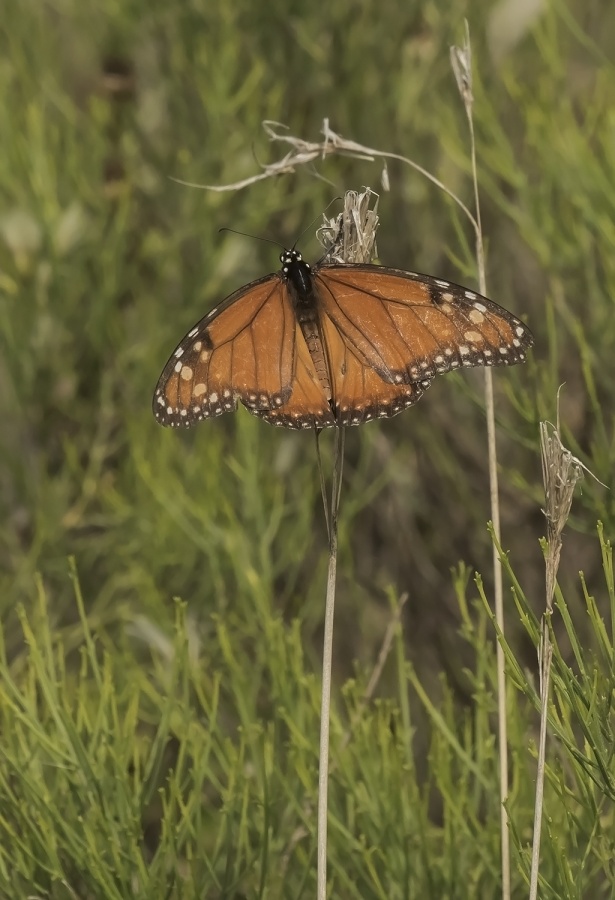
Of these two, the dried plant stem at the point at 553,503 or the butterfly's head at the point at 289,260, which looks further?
the butterfly's head at the point at 289,260

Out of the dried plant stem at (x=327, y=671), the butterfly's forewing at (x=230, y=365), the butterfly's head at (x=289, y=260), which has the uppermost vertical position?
the butterfly's head at (x=289, y=260)

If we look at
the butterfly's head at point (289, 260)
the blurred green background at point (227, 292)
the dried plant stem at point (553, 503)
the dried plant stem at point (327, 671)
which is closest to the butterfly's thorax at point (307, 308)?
the butterfly's head at point (289, 260)

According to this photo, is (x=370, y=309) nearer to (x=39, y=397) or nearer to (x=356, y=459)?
(x=39, y=397)

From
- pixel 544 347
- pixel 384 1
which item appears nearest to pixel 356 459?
pixel 544 347

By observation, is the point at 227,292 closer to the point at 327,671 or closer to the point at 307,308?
the point at 307,308

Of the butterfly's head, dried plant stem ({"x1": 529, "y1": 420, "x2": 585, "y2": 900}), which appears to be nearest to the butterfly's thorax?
the butterfly's head

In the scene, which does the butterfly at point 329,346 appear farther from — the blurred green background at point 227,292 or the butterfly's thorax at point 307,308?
the blurred green background at point 227,292
